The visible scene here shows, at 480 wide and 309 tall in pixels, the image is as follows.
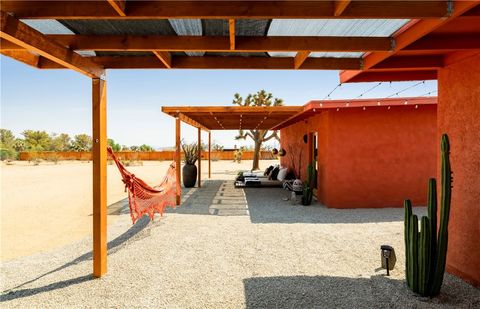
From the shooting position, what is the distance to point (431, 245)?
3.27 m

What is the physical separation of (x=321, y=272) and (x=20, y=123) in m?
65.4

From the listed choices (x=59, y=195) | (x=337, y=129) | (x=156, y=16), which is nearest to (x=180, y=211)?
(x=337, y=129)

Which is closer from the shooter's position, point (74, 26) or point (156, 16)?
point (156, 16)

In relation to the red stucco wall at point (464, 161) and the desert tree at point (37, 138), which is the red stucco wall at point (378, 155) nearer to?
the red stucco wall at point (464, 161)

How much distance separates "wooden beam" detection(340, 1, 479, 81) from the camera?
7.69 feet

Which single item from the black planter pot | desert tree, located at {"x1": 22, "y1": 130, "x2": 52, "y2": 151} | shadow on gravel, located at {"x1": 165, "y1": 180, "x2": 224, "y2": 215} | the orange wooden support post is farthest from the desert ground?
desert tree, located at {"x1": 22, "y1": 130, "x2": 52, "y2": 151}

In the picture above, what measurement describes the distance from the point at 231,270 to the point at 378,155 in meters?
5.71

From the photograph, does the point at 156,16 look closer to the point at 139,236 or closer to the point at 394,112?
the point at 139,236

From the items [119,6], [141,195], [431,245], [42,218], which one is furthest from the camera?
[42,218]

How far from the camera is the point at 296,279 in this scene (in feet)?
12.8

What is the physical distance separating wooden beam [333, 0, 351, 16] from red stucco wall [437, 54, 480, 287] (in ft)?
7.21

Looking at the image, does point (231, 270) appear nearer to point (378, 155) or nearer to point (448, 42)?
point (448, 42)

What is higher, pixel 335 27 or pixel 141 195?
pixel 335 27

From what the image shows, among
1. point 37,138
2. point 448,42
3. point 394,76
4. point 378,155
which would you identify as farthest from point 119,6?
point 37,138
